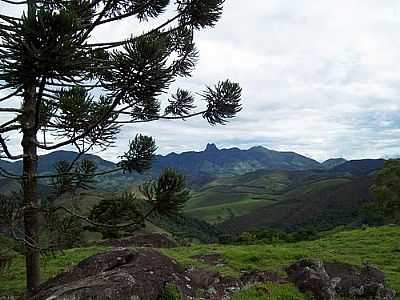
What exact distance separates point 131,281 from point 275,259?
Answer: 34.4 feet

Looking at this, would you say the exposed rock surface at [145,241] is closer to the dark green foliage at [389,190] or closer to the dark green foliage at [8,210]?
the dark green foliage at [8,210]

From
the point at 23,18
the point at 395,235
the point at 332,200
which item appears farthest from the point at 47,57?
the point at 332,200

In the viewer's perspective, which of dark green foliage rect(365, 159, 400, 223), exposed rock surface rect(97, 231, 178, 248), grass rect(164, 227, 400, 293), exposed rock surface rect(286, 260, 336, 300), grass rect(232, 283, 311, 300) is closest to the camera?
grass rect(232, 283, 311, 300)

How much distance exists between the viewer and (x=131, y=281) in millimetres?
8016

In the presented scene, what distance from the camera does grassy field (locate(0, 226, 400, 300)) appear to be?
36.5 ft

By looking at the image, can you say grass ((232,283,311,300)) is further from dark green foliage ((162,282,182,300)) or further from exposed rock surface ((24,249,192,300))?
dark green foliage ((162,282,182,300))

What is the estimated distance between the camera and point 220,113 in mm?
9156

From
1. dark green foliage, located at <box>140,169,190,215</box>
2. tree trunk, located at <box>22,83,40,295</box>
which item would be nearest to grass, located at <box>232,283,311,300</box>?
dark green foliage, located at <box>140,169,190,215</box>

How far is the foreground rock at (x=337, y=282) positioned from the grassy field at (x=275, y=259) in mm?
482

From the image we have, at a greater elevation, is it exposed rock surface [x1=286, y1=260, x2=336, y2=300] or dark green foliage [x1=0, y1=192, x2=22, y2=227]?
dark green foliage [x1=0, y1=192, x2=22, y2=227]

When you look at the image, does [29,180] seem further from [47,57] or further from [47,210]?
[47,57]

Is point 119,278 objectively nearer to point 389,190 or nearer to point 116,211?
point 116,211

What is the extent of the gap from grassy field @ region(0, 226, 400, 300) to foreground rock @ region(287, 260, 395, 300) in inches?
19.0

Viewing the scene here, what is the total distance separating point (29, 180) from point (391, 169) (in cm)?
4125
